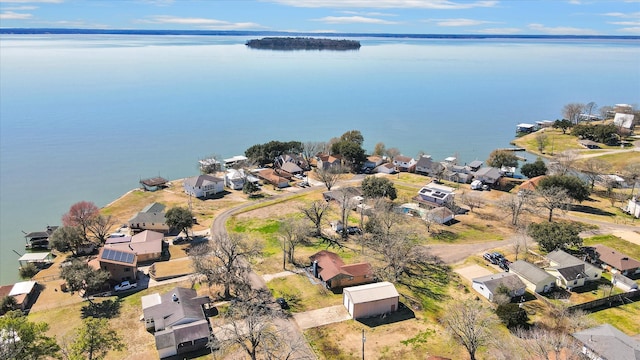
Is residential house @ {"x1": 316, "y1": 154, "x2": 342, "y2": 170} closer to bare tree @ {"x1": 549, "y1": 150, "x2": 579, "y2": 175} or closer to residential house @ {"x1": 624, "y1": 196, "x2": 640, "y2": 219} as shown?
bare tree @ {"x1": 549, "y1": 150, "x2": 579, "y2": 175}

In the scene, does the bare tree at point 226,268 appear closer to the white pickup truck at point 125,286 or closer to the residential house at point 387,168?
the white pickup truck at point 125,286

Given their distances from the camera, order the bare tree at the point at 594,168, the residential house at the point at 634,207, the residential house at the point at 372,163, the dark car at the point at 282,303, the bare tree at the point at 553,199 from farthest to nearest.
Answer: the residential house at the point at 372,163 → the bare tree at the point at 594,168 → the residential house at the point at 634,207 → the bare tree at the point at 553,199 → the dark car at the point at 282,303

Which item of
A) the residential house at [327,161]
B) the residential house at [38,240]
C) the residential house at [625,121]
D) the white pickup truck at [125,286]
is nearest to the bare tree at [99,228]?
the residential house at [38,240]

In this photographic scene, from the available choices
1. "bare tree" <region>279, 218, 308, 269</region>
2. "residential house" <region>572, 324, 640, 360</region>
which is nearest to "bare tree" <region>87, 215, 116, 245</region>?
"bare tree" <region>279, 218, 308, 269</region>

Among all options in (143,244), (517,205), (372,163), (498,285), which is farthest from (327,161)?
(498,285)

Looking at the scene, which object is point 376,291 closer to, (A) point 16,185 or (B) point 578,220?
(B) point 578,220

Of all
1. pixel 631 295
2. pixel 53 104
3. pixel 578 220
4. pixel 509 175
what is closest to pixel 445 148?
pixel 509 175

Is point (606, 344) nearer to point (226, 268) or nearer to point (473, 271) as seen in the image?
point (473, 271)
